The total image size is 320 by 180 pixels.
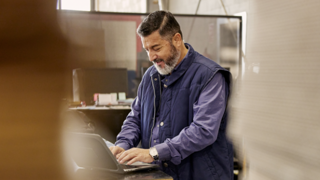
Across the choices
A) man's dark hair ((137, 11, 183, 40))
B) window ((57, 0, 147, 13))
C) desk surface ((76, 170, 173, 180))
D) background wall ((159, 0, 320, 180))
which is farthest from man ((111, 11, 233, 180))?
window ((57, 0, 147, 13))

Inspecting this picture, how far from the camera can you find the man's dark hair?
1.39 meters

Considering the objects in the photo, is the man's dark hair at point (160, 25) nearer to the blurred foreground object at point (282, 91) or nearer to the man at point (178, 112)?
the man at point (178, 112)

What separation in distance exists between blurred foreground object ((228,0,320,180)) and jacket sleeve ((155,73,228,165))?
3.09ft

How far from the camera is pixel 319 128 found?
18 centimetres

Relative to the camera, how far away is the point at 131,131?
4.72 feet

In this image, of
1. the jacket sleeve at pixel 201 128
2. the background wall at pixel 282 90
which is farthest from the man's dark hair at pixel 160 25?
the background wall at pixel 282 90

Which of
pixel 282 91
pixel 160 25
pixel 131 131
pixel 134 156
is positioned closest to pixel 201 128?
pixel 134 156

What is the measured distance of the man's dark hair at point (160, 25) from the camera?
1.39 metres

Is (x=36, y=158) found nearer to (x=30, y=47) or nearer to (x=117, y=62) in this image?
(x=30, y=47)

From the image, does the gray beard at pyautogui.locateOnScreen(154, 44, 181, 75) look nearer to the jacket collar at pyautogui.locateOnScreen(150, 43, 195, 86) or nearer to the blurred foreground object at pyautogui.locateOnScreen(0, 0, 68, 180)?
the jacket collar at pyautogui.locateOnScreen(150, 43, 195, 86)

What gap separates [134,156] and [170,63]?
486 mm

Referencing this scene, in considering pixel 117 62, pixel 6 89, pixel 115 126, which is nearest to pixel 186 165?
pixel 6 89

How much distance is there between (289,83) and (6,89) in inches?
7.1

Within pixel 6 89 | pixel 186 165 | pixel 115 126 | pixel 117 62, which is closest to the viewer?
pixel 6 89
